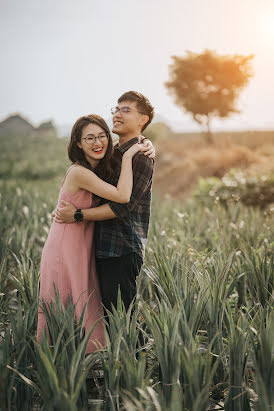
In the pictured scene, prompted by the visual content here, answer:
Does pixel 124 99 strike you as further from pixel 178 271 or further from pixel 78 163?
pixel 178 271

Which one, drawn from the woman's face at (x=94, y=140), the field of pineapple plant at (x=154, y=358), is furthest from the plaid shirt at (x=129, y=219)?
the field of pineapple plant at (x=154, y=358)

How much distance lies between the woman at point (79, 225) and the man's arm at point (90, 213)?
64mm

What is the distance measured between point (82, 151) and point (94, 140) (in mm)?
137

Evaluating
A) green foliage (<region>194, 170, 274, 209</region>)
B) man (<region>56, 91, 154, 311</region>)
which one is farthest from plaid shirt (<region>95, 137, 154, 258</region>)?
green foliage (<region>194, 170, 274, 209</region>)

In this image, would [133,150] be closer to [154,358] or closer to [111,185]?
[111,185]

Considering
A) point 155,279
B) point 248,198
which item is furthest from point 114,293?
point 248,198

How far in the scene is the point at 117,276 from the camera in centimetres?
243

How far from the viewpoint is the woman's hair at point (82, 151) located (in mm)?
2393

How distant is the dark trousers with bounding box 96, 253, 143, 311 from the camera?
2.42 m

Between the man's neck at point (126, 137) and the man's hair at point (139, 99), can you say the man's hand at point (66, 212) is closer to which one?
the man's neck at point (126, 137)

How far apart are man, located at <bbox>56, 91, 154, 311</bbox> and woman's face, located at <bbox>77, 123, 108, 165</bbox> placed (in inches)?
4.7

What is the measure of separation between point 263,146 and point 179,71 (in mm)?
11641

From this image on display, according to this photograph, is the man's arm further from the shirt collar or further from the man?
the shirt collar

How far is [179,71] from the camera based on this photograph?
3164cm
